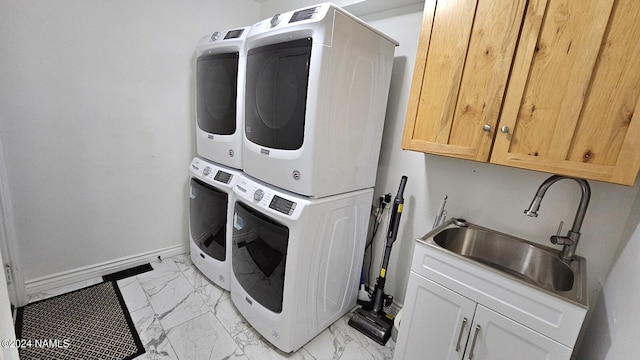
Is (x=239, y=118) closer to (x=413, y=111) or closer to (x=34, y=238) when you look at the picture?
(x=413, y=111)

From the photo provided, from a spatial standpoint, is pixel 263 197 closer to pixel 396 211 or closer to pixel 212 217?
pixel 212 217

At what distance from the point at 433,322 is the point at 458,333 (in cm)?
11

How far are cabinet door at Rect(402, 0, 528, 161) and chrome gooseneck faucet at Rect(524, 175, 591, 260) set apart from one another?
285 mm

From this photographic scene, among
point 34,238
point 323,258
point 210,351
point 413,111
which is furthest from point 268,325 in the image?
point 34,238

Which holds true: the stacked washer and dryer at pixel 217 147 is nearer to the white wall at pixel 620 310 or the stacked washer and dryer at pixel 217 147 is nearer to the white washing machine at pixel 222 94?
the white washing machine at pixel 222 94

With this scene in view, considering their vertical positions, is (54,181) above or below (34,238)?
above

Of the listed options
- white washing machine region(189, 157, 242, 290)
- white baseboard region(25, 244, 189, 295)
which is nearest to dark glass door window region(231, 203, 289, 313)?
white washing machine region(189, 157, 242, 290)

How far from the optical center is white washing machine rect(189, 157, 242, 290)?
6.20 ft

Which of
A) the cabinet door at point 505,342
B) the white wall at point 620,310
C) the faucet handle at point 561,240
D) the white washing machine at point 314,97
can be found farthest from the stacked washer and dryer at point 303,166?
the white wall at point 620,310

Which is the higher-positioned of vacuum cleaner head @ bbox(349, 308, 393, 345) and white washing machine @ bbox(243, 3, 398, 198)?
white washing machine @ bbox(243, 3, 398, 198)

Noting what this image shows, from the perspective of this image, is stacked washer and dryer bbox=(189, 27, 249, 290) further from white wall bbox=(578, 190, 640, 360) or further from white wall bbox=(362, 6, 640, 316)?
white wall bbox=(578, 190, 640, 360)

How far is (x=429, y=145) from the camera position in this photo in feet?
4.52

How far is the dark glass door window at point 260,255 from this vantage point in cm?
146

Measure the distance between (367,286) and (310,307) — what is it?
0.70 meters
